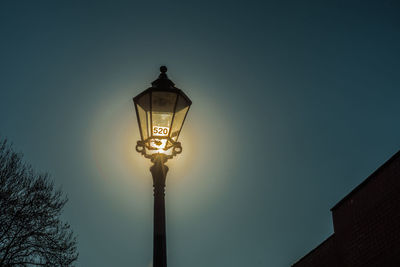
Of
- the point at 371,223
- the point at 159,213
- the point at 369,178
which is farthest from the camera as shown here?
the point at 369,178

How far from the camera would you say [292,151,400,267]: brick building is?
1060 centimetres

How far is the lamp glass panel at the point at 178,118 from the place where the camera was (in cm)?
511

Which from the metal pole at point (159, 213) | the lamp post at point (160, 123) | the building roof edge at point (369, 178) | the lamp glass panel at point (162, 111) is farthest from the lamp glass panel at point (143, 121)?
the building roof edge at point (369, 178)

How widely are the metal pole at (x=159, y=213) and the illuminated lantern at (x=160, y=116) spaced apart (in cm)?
19

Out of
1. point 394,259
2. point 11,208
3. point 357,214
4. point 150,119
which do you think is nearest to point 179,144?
point 150,119

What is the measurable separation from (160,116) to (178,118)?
21 centimetres

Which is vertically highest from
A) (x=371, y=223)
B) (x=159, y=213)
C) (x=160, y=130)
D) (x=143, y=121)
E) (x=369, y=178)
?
(x=369, y=178)

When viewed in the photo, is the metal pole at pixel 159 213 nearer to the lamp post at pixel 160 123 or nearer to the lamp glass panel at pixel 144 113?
the lamp post at pixel 160 123

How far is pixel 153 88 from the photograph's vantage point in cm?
507

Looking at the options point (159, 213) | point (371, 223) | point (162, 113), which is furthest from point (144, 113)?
point (371, 223)

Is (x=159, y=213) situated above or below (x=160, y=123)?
below

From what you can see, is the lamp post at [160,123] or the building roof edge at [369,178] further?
the building roof edge at [369,178]

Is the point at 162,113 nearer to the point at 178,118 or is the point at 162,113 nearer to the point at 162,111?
the point at 162,111

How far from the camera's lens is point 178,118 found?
5.15 m
